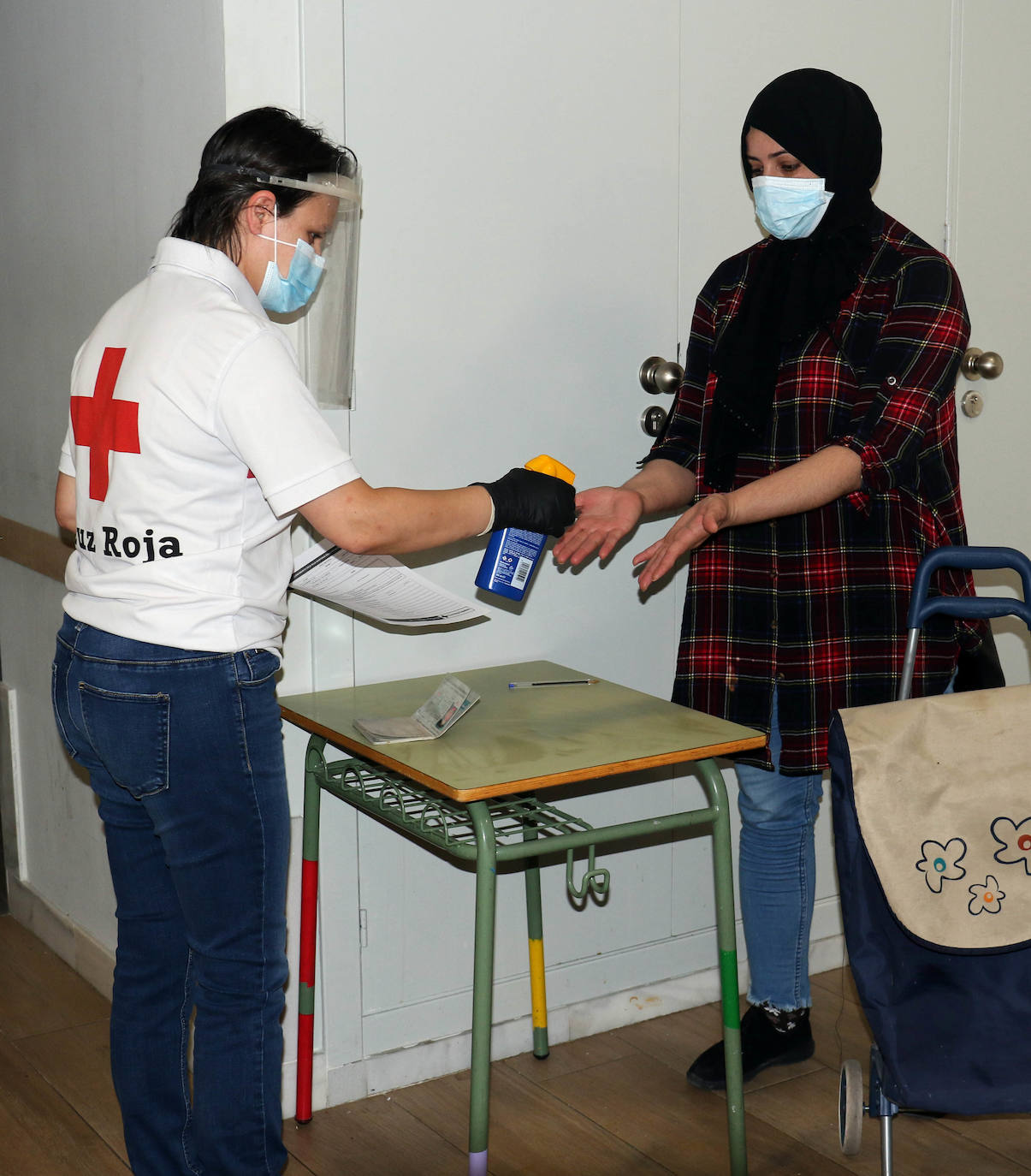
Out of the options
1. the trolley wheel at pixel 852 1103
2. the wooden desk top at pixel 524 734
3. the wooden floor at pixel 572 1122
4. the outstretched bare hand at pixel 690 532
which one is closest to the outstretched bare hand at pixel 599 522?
the outstretched bare hand at pixel 690 532

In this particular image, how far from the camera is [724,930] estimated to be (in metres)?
1.73

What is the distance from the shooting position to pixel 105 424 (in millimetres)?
1401

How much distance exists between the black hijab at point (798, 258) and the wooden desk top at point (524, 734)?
0.41 meters

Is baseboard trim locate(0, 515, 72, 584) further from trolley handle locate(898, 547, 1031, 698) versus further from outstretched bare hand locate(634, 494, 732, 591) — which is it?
trolley handle locate(898, 547, 1031, 698)

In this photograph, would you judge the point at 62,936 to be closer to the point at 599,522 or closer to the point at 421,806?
the point at 421,806

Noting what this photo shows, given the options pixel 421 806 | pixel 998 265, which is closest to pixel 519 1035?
pixel 421 806

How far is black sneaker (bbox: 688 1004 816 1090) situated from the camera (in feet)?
6.88

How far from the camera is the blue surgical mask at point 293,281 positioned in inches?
59.6

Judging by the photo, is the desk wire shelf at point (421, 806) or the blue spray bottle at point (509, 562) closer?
the desk wire shelf at point (421, 806)

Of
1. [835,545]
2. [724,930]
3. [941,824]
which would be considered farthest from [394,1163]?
[835,545]

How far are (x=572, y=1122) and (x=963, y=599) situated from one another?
102 cm

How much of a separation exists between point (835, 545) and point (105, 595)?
3.44ft

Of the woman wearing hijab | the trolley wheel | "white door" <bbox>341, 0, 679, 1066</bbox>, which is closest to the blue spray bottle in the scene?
the woman wearing hijab

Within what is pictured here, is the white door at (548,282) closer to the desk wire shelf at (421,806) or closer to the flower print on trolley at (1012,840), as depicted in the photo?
the desk wire shelf at (421,806)
